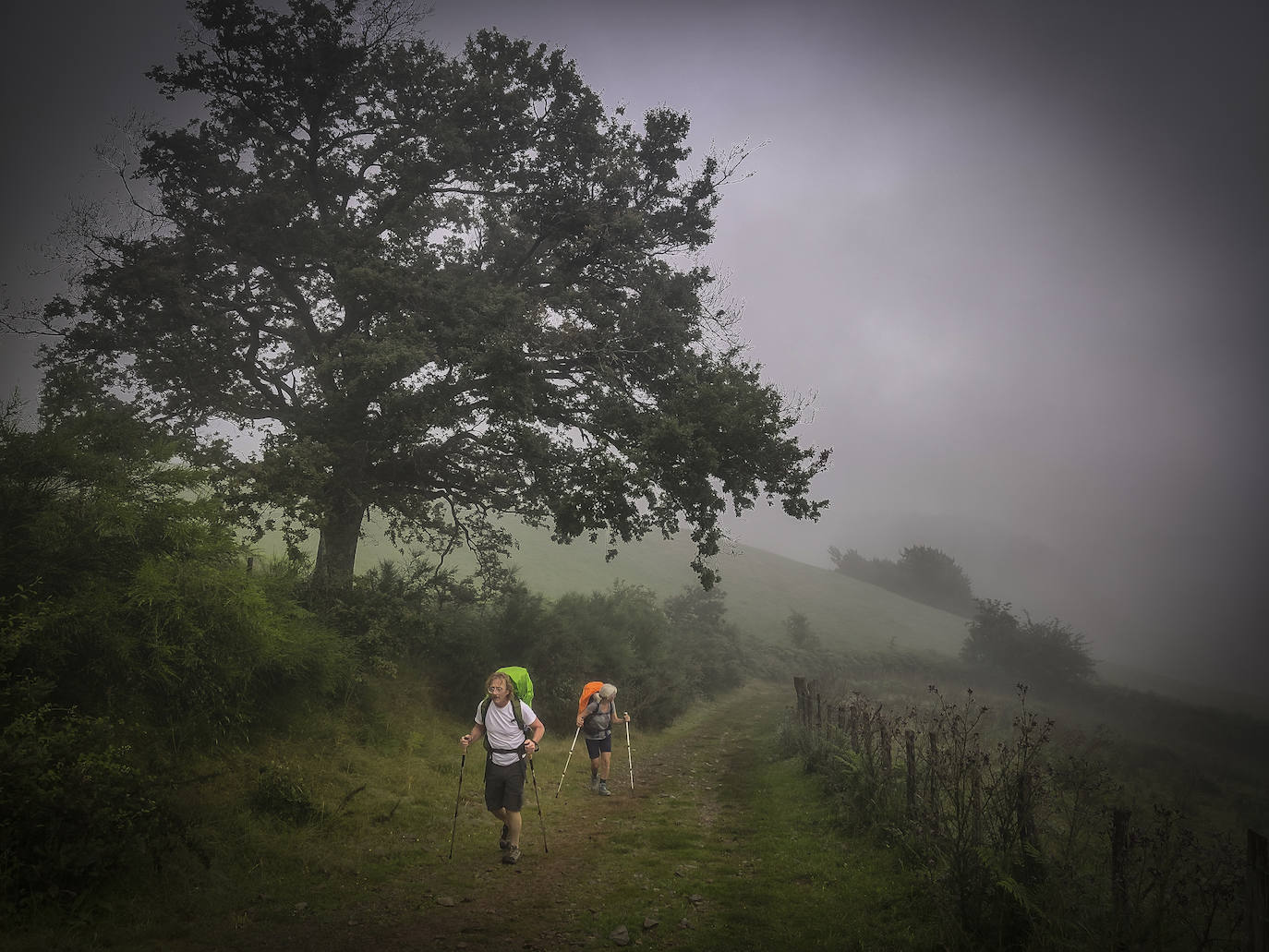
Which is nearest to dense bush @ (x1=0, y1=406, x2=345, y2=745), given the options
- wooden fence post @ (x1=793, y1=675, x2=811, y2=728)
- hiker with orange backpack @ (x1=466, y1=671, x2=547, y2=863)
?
hiker with orange backpack @ (x1=466, y1=671, x2=547, y2=863)

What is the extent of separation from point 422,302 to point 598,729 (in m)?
10.9

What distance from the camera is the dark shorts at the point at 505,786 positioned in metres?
8.20

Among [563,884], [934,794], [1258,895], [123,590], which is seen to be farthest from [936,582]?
[123,590]

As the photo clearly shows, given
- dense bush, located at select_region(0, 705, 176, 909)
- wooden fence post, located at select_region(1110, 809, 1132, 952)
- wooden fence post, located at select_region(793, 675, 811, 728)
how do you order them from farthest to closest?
wooden fence post, located at select_region(793, 675, 811, 728)
wooden fence post, located at select_region(1110, 809, 1132, 952)
dense bush, located at select_region(0, 705, 176, 909)

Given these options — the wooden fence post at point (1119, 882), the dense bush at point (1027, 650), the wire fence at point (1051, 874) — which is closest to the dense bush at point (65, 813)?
the wire fence at point (1051, 874)

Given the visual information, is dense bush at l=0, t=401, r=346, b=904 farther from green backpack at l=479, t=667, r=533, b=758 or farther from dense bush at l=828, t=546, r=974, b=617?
dense bush at l=828, t=546, r=974, b=617

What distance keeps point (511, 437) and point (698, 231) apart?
8.58 m

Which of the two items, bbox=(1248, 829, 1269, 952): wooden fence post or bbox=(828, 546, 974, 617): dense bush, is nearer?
bbox=(1248, 829, 1269, 952): wooden fence post

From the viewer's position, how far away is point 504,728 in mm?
8422

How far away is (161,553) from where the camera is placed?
28.0ft

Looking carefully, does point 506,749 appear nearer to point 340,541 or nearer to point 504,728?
point 504,728

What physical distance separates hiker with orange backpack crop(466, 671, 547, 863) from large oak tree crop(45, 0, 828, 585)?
5301mm

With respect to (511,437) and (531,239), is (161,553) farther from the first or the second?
(531,239)

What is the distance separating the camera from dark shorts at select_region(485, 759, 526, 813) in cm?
820
